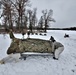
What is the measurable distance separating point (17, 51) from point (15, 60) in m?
0.43

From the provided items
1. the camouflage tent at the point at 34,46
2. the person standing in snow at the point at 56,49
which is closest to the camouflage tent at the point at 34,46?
the camouflage tent at the point at 34,46

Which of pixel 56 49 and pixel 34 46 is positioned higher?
pixel 34 46

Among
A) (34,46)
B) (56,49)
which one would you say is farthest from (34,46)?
(56,49)

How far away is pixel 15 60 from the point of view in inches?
279

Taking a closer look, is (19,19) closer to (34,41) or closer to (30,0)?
Result: (30,0)

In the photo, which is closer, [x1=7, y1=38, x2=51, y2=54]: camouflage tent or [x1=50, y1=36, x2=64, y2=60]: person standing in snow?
[x1=50, y1=36, x2=64, y2=60]: person standing in snow

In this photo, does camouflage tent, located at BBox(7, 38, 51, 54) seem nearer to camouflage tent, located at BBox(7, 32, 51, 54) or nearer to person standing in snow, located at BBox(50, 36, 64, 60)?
camouflage tent, located at BBox(7, 32, 51, 54)

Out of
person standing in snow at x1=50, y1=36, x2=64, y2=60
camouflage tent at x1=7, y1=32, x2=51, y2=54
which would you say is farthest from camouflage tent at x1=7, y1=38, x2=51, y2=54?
person standing in snow at x1=50, y1=36, x2=64, y2=60

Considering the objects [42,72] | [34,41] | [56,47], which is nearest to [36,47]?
[34,41]

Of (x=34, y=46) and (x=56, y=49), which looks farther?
(x=34, y=46)

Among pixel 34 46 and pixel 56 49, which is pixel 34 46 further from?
pixel 56 49

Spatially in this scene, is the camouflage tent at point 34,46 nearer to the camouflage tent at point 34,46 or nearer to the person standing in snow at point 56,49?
the camouflage tent at point 34,46

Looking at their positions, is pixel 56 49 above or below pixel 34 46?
below

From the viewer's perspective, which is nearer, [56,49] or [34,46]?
[56,49]
